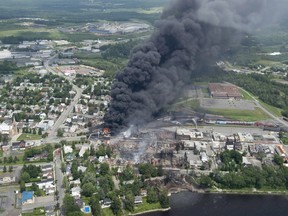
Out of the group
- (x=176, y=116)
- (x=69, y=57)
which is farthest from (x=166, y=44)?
(x=69, y=57)

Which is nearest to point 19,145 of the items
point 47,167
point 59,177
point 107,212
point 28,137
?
point 28,137

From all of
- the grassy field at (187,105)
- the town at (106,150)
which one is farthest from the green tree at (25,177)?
the grassy field at (187,105)

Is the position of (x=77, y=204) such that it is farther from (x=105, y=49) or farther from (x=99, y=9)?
(x=99, y=9)

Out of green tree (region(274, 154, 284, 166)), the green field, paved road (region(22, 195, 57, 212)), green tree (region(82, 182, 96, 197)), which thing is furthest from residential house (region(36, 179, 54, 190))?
green tree (region(274, 154, 284, 166))

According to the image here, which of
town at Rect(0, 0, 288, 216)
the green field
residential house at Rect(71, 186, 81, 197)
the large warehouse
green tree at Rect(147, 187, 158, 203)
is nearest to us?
the green field

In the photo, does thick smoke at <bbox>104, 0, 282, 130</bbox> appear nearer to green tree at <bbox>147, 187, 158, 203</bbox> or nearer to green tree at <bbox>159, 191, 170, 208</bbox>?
green tree at <bbox>147, 187, 158, 203</bbox>

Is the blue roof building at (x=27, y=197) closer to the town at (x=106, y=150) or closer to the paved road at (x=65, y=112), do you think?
the town at (x=106, y=150)

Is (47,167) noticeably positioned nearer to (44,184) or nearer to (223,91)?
(44,184)
